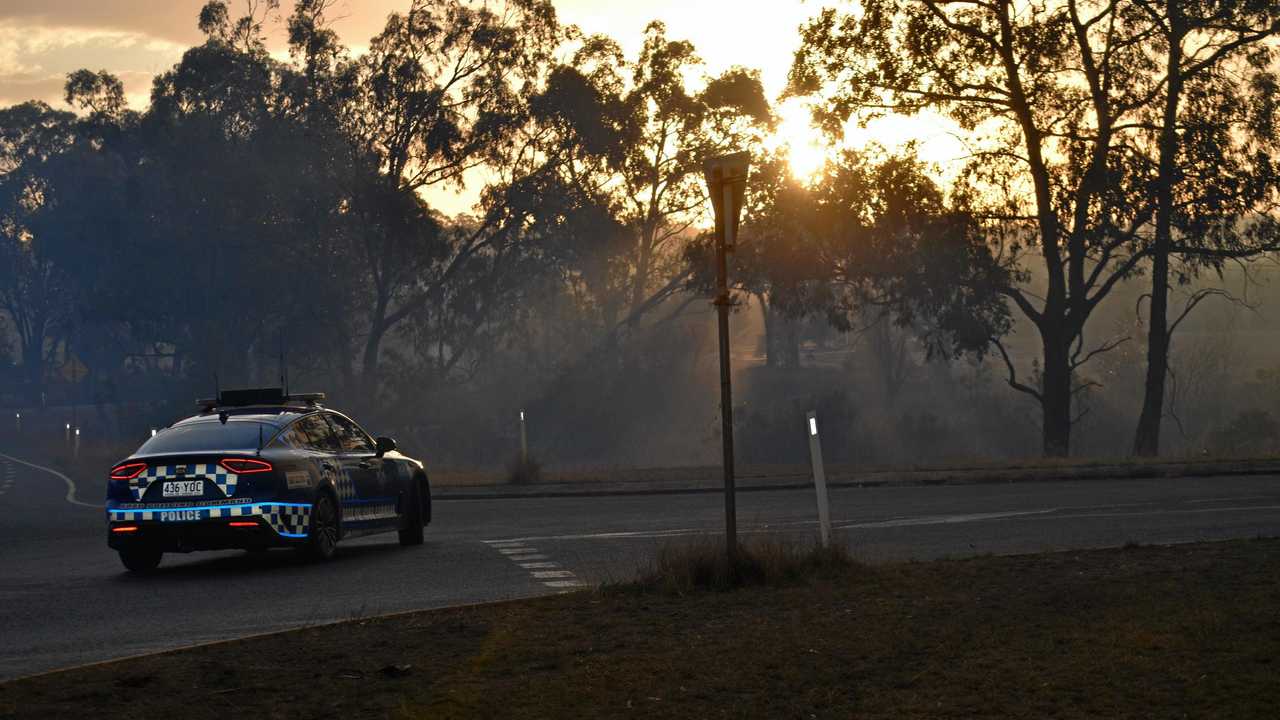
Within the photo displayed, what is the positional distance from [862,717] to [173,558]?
456 inches

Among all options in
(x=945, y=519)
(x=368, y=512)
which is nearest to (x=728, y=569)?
(x=368, y=512)

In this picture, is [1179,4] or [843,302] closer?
[1179,4]

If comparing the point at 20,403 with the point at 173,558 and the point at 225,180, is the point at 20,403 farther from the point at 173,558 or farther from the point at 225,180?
the point at 173,558

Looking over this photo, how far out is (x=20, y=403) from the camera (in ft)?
329

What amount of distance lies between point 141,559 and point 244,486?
147cm

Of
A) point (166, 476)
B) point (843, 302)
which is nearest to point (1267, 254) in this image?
point (843, 302)

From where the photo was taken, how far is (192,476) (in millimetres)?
14078

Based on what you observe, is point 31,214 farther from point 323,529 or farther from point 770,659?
point 770,659

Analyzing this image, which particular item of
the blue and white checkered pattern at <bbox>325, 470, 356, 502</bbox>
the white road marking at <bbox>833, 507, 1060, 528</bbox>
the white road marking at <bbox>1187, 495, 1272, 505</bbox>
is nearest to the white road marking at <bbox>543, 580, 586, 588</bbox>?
the blue and white checkered pattern at <bbox>325, 470, 356, 502</bbox>

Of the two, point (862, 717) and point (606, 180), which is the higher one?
point (606, 180)

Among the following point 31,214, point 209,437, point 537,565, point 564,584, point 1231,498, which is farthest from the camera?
point 31,214

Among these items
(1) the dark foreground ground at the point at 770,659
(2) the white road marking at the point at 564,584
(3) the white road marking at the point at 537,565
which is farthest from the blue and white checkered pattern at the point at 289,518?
(1) the dark foreground ground at the point at 770,659

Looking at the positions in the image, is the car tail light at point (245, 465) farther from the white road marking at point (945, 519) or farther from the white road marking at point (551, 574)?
the white road marking at point (945, 519)

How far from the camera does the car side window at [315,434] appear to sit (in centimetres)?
1525
